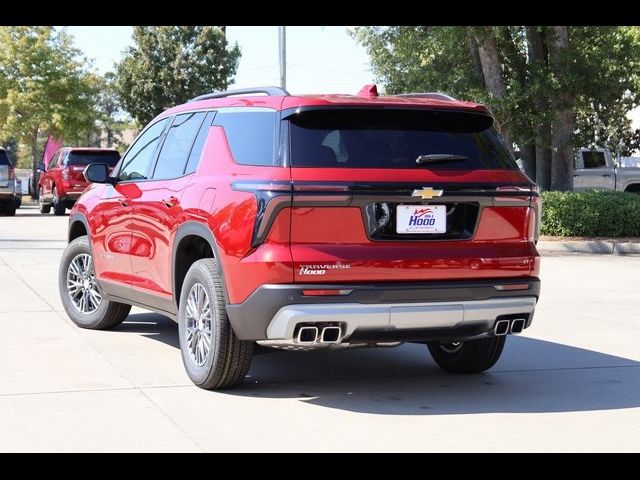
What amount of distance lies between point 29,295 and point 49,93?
125ft

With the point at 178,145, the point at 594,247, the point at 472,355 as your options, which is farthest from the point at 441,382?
the point at 594,247

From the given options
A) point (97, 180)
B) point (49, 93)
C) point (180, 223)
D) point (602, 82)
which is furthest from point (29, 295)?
point (49, 93)

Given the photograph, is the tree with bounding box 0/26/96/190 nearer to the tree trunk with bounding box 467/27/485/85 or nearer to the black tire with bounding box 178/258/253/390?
the tree trunk with bounding box 467/27/485/85

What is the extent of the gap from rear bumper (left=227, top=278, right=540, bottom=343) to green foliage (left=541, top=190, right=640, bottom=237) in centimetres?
1312

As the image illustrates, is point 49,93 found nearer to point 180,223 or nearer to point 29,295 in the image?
point 29,295

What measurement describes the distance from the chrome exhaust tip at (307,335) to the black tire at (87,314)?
9.99 feet

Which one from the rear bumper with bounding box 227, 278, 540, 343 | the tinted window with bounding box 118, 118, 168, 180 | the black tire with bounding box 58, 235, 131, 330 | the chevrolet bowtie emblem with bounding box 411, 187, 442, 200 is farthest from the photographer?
the black tire with bounding box 58, 235, 131, 330

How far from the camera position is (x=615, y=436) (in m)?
5.38

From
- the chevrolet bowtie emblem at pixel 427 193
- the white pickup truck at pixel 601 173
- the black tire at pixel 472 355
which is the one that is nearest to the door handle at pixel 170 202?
the chevrolet bowtie emblem at pixel 427 193

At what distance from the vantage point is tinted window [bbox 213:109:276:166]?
19.8 ft

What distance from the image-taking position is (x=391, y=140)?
6.10 meters

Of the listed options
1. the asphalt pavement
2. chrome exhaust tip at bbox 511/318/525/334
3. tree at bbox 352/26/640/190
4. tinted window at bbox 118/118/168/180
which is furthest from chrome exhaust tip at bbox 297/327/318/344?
tree at bbox 352/26/640/190

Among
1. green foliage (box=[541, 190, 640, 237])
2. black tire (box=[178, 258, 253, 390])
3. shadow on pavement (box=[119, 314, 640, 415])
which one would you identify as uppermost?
black tire (box=[178, 258, 253, 390])

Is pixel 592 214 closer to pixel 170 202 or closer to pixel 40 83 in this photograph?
pixel 170 202
